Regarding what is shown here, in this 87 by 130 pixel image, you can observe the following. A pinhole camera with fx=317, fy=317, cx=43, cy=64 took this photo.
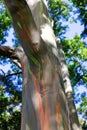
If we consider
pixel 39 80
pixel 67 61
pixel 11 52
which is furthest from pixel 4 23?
pixel 39 80

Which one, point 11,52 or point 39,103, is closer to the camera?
point 39,103

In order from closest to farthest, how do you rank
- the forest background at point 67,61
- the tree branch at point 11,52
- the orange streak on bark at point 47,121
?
the orange streak on bark at point 47,121, the tree branch at point 11,52, the forest background at point 67,61

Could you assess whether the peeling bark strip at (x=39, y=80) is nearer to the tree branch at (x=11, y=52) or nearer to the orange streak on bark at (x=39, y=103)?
the orange streak on bark at (x=39, y=103)

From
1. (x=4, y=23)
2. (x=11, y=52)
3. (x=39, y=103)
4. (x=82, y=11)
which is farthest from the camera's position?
(x=4, y=23)

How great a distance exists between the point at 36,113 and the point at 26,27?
778 mm

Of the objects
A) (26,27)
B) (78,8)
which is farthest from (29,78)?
(78,8)

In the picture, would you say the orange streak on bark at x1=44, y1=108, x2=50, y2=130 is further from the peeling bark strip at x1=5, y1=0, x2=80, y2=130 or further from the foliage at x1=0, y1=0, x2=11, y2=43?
the foliage at x1=0, y1=0, x2=11, y2=43

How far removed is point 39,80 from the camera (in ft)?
9.67

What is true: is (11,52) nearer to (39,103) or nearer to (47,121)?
(39,103)

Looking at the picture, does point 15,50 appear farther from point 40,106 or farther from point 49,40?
point 40,106

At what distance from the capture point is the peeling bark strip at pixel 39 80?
2766 mm

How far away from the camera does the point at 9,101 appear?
10820mm

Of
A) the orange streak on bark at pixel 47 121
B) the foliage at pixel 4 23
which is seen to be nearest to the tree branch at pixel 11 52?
the orange streak on bark at pixel 47 121

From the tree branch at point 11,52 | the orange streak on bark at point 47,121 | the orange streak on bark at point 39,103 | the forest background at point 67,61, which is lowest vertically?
the orange streak on bark at point 47,121
